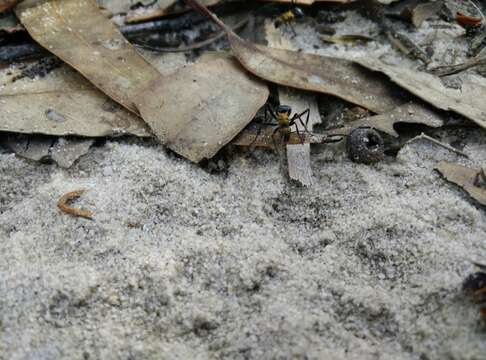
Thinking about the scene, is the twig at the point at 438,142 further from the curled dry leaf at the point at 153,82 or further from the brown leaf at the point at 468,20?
the brown leaf at the point at 468,20

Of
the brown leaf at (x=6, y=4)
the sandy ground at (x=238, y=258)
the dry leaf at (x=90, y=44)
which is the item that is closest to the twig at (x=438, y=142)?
the sandy ground at (x=238, y=258)

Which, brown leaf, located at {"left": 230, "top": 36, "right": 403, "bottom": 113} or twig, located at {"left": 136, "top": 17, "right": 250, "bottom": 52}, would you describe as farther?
twig, located at {"left": 136, "top": 17, "right": 250, "bottom": 52}

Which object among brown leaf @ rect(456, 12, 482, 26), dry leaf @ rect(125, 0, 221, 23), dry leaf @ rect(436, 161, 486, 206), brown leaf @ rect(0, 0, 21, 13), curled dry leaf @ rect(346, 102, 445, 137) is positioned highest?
brown leaf @ rect(0, 0, 21, 13)

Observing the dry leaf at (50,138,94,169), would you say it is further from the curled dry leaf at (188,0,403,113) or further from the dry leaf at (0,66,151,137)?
the curled dry leaf at (188,0,403,113)

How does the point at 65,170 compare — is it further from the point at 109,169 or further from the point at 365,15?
the point at 365,15

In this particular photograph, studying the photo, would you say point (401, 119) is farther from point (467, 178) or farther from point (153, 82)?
point (153, 82)

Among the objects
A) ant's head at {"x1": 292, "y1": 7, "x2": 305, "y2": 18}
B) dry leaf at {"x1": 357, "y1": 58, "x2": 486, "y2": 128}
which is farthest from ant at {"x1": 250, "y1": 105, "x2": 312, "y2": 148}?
ant's head at {"x1": 292, "y1": 7, "x2": 305, "y2": 18}
